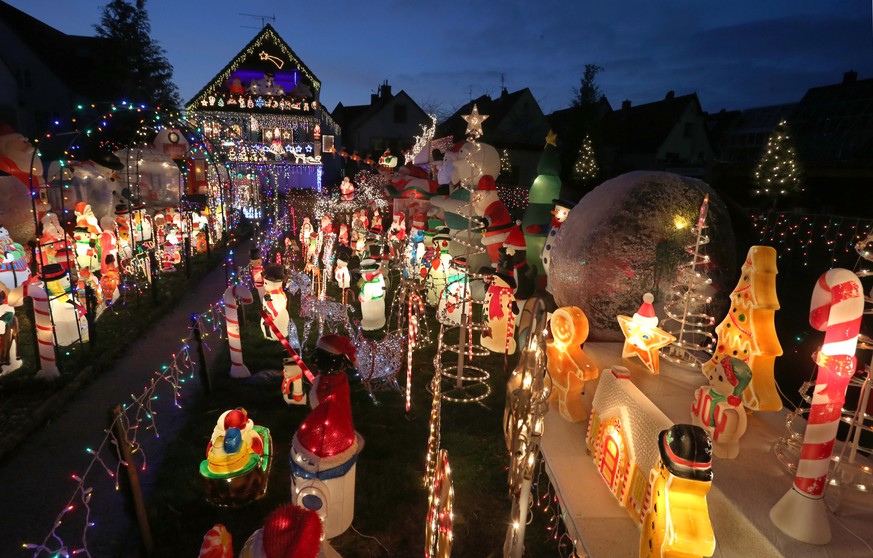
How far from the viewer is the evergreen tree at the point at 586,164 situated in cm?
2548

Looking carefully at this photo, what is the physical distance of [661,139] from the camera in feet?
93.5

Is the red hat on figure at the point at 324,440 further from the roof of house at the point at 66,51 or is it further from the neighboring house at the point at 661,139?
the roof of house at the point at 66,51

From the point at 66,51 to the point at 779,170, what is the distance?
39.1 metres

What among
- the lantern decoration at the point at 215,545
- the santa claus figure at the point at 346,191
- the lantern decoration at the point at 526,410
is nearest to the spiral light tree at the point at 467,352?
the lantern decoration at the point at 215,545

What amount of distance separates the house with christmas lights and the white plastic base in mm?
29134

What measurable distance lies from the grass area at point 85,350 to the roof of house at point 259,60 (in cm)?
2063

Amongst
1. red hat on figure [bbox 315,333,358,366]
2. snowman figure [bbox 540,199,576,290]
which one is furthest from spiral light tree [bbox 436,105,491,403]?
red hat on figure [bbox 315,333,358,366]

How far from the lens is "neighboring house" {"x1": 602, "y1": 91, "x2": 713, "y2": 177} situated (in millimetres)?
28438

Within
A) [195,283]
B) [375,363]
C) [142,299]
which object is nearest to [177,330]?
[142,299]

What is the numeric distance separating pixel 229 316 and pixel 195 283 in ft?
23.8

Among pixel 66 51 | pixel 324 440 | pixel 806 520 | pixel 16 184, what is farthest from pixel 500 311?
pixel 66 51

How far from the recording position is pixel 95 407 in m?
6.95

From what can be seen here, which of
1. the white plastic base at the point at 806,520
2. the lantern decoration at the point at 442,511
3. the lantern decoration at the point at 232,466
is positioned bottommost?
the lantern decoration at the point at 232,466

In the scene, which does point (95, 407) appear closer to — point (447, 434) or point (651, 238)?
point (447, 434)
